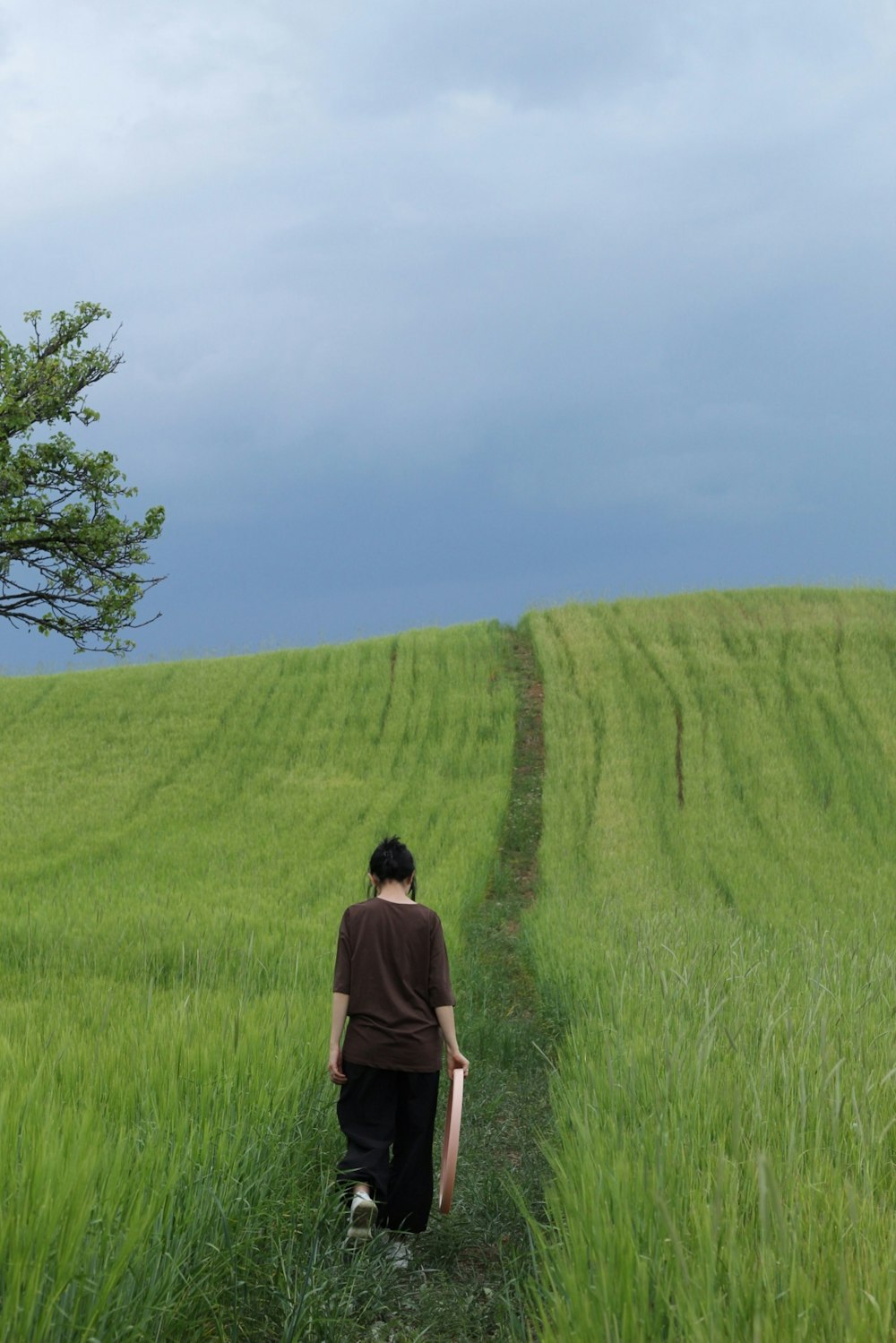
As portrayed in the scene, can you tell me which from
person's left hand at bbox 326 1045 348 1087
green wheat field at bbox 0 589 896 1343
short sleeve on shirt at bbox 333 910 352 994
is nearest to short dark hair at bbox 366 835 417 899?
short sleeve on shirt at bbox 333 910 352 994

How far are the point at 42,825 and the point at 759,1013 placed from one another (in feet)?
53.8

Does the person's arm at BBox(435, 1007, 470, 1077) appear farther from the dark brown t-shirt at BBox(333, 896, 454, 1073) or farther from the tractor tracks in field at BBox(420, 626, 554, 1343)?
the tractor tracks in field at BBox(420, 626, 554, 1343)

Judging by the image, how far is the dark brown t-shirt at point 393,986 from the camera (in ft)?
17.1

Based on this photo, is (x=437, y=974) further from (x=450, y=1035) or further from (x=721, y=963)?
(x=721, y=963)

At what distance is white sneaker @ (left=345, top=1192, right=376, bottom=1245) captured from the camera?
4.80 metres

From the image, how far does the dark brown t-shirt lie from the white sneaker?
631 millimetres

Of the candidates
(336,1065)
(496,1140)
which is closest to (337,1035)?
(336,1065)

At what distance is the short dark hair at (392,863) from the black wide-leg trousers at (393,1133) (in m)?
1.00

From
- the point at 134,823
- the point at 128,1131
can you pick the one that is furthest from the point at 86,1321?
the point at 134,823

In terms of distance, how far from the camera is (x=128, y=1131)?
4168mm

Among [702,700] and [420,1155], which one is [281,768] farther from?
[420,1155]

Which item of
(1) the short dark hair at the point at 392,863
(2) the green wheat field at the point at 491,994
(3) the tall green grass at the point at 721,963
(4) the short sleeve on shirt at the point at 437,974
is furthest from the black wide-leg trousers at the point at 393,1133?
(1) the short dark hair at the point at 392,863

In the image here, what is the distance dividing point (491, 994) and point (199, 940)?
3039 mm

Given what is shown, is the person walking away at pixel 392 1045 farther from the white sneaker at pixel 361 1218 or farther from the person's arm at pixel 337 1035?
the white sneaker at pixel 361 1218
